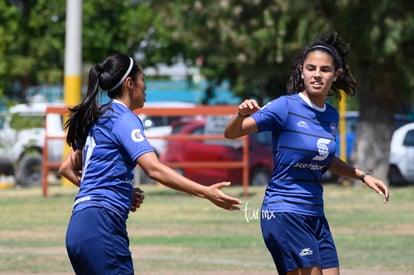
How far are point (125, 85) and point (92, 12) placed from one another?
30.0 m

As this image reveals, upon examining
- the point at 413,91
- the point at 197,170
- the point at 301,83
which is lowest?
the point at 197,170

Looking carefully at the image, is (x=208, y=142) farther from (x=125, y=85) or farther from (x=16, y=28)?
(x=125, y=85)

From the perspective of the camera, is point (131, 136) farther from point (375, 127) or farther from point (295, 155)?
point (375, 127)

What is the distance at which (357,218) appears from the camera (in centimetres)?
1716

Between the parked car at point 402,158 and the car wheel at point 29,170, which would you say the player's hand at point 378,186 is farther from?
the parked car at point 402,158

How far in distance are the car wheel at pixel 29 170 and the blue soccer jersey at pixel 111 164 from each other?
1983cm

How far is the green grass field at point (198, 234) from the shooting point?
11961 mm

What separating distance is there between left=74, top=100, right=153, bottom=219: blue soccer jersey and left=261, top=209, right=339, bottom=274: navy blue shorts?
1141 millimetres

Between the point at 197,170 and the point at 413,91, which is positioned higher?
the point at 413,91

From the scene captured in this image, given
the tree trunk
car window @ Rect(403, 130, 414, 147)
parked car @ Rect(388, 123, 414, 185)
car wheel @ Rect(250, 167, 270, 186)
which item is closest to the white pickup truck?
car wheel @ Rect(250, 167, 270, 186)

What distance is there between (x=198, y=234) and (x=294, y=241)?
8.50 meters

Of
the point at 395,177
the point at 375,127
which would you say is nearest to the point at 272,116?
the point at 375,127

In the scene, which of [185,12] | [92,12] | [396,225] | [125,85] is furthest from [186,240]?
[92,12]

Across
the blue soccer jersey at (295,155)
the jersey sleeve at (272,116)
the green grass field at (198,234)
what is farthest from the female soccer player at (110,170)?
the green grass field at (198,234)
